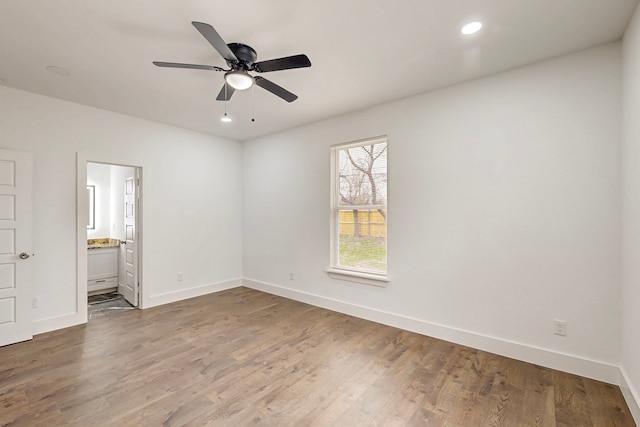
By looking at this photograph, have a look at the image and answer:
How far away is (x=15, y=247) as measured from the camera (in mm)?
3135

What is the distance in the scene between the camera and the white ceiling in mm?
1993

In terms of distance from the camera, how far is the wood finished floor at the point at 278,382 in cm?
199

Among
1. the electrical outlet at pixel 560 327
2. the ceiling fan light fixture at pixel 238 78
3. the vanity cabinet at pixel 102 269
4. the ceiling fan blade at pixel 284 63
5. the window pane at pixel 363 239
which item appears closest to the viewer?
the ceiling fan blade at pixel 284 63

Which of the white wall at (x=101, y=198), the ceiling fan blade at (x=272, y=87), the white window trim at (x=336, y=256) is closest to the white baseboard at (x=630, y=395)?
the white window trim at (x=336, y=256)

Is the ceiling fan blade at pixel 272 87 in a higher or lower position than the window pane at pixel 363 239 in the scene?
higher

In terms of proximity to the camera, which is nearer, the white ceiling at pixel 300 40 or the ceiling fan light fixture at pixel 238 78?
the white ceiling at pixel 300 40

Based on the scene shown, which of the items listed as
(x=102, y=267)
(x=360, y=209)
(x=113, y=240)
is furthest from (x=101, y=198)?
(x=360, y=209)

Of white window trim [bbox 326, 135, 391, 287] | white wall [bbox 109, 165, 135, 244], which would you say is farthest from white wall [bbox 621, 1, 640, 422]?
white wall [bbox 109, 165, 135, 244]

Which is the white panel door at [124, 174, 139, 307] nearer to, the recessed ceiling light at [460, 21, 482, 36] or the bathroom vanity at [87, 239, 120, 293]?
the bathroom vanity at [87, 239, 120, 293]

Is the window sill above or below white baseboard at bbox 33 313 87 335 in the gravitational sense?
above

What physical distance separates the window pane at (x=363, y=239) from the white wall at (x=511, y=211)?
209 mm

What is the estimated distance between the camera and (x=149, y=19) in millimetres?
2109

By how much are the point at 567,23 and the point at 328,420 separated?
330 cm

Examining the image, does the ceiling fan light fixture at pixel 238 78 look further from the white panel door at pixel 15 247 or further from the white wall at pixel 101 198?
the white wall at pixel 101 198
